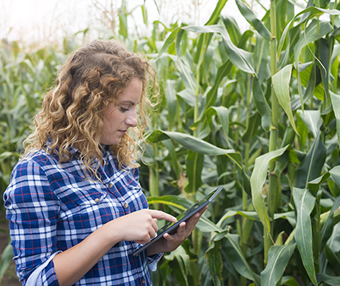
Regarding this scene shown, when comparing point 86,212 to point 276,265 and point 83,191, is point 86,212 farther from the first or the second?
point 276,265

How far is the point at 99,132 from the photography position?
0.86m

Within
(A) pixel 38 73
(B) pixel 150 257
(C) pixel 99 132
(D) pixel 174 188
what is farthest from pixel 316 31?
(A) pixel 38 73

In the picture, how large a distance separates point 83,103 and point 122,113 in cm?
11

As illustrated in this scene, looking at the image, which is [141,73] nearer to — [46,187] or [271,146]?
[46,187]

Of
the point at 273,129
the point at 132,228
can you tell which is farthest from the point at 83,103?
the point at 273,129

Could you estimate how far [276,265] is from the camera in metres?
1.06

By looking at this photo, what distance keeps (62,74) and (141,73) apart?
0.76 feet

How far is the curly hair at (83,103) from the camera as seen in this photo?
83 cm

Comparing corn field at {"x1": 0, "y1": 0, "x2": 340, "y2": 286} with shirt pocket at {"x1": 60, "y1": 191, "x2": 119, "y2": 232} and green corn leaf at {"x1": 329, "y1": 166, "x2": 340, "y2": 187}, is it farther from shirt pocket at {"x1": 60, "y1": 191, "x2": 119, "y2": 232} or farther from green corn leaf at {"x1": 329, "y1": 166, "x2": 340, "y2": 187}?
shirt pocket at {"x1": 60, "y1": 191, "x2": 119, "y2": 232}

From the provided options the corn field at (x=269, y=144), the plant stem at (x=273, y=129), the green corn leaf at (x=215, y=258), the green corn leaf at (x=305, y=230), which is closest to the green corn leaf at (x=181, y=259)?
the corn field at (x=269, y=144)

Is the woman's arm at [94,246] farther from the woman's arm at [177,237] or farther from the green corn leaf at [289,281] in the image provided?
the green corn leaf at [289,281]

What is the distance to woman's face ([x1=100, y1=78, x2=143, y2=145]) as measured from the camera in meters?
0.86

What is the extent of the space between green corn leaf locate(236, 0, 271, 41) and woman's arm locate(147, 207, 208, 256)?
0.68 metres

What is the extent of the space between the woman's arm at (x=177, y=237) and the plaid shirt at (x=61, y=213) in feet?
0.21
